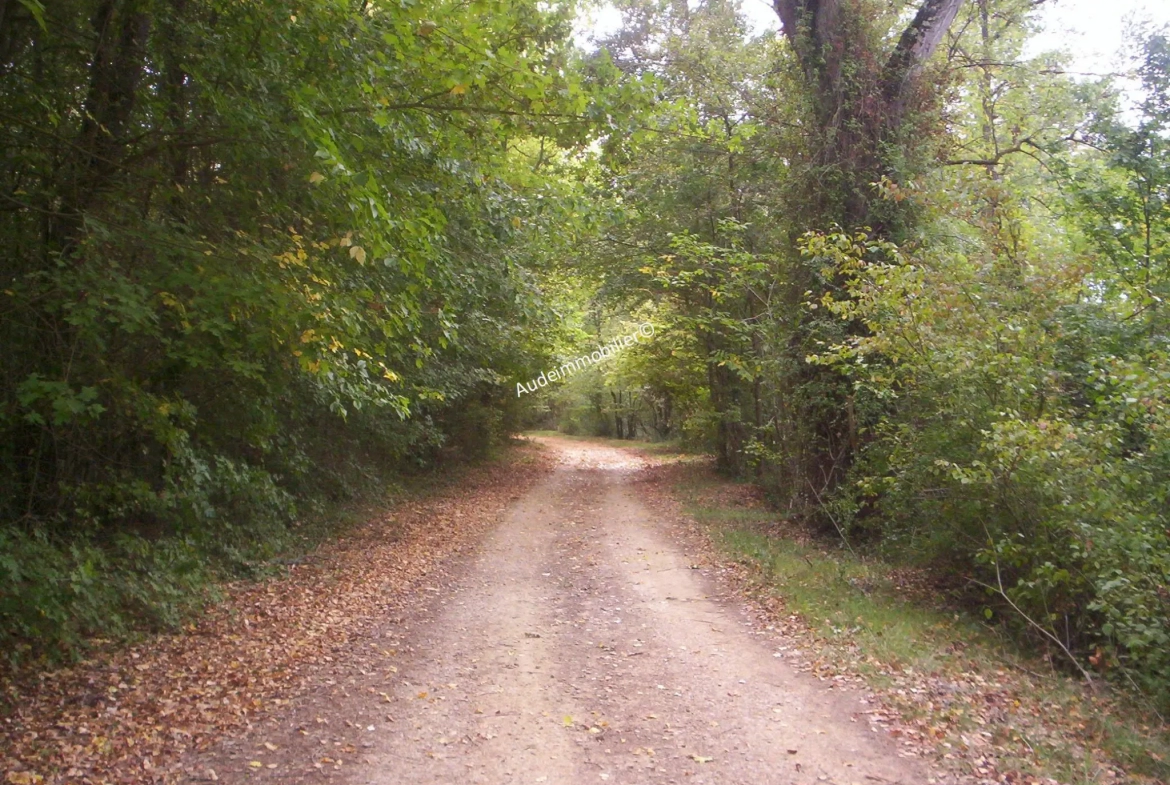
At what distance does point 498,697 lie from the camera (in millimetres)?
6078

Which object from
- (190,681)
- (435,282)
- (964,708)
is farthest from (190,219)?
(964,708)

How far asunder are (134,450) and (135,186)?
10.5ft

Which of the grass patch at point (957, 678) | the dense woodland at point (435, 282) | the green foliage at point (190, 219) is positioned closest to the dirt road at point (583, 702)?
the grass patch at point (957, 678)

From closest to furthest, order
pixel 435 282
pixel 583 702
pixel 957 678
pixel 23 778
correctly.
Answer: pixel 23 778 → pixel 583 702 → pixel 957 678 → pixel 435 282

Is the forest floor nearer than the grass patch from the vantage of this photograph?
Yes

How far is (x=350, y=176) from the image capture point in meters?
5.44

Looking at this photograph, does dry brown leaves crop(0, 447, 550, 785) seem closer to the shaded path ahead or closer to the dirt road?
the dirt road

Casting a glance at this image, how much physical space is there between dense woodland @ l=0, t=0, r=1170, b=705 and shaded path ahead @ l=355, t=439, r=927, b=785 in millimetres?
2524

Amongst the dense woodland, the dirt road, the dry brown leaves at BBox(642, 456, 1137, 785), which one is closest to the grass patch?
the dry brown leaves at BBox(642, 456, 1137, 785)

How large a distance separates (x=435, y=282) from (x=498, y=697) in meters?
4.43

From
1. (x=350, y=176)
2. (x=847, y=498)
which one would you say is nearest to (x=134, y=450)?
(x=350, y=176)

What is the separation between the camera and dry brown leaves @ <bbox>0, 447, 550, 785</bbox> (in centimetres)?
492

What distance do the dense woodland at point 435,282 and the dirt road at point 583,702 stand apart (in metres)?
2.42

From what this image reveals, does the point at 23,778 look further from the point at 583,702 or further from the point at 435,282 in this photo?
the point at 435,282
